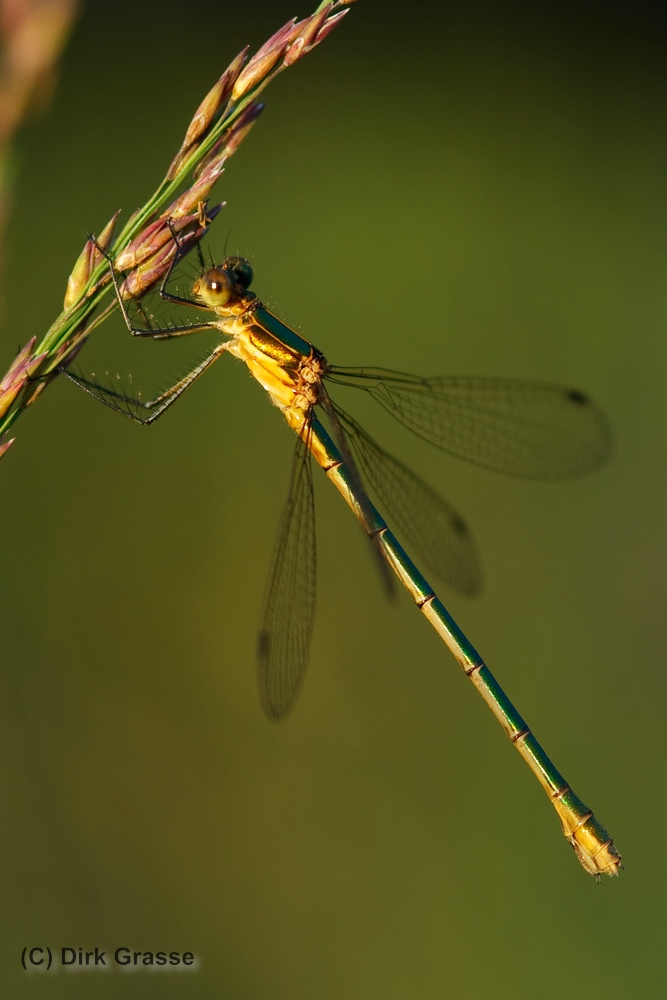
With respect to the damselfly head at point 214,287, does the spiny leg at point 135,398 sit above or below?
below

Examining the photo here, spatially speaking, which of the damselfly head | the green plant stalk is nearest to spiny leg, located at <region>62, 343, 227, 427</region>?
the damselfly head

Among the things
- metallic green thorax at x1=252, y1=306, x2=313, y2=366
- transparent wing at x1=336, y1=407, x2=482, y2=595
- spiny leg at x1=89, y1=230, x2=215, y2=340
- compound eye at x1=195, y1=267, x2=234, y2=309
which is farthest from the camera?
transparent wing at x1=336, y1=407, x2=482, y2=595

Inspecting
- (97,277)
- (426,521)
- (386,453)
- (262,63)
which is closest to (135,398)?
(97,277)

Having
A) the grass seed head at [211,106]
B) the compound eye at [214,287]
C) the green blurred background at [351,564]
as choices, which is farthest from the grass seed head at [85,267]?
the compound eye at [214,287]

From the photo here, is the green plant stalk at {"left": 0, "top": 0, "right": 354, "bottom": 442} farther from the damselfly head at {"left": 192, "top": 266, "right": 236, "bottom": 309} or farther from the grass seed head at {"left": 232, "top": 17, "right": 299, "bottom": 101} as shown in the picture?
the damselfly head at {"left": 192, "top": 266, "right": 236, "bottom": 309}

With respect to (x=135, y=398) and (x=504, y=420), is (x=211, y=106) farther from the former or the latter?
(x=504, y=420)

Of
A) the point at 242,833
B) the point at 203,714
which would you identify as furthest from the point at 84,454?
the point at 242,833

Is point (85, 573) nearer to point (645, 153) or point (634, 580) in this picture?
point (634, 580)

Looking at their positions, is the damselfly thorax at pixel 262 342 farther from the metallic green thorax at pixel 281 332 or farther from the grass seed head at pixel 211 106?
the grass seed head at pixel 211 106
